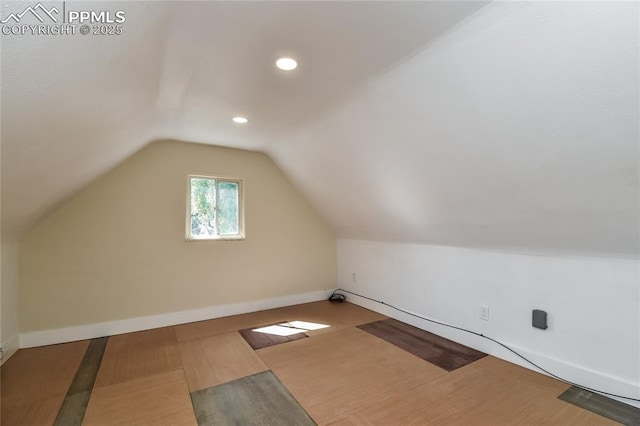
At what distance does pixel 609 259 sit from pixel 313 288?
130 inches

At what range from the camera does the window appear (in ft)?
11.9

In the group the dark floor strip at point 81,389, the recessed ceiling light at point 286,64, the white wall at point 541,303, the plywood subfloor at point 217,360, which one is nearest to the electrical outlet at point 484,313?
the white wall at point 541,303

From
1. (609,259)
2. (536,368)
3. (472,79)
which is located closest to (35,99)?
(472,79)

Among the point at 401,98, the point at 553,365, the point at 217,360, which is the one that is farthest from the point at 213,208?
the point at 553,365

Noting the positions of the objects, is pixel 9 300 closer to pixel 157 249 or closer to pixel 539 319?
pixel 157 249

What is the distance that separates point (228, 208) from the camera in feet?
12.6

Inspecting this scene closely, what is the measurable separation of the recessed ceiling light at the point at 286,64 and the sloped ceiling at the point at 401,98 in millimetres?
66

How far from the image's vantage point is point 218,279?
3.62 m

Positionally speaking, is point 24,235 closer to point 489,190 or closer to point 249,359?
point 249,359

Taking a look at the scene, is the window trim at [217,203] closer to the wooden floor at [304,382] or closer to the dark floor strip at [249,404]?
the wooden floor at [304,382]

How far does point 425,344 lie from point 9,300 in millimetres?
3874

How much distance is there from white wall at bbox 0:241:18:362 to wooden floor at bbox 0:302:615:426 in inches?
6.5

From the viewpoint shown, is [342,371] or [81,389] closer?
[81,389]

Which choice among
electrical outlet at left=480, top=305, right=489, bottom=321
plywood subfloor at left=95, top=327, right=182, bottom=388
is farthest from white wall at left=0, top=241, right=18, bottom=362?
electrical outlet at left=480, top=305, right=489, bottom=321
